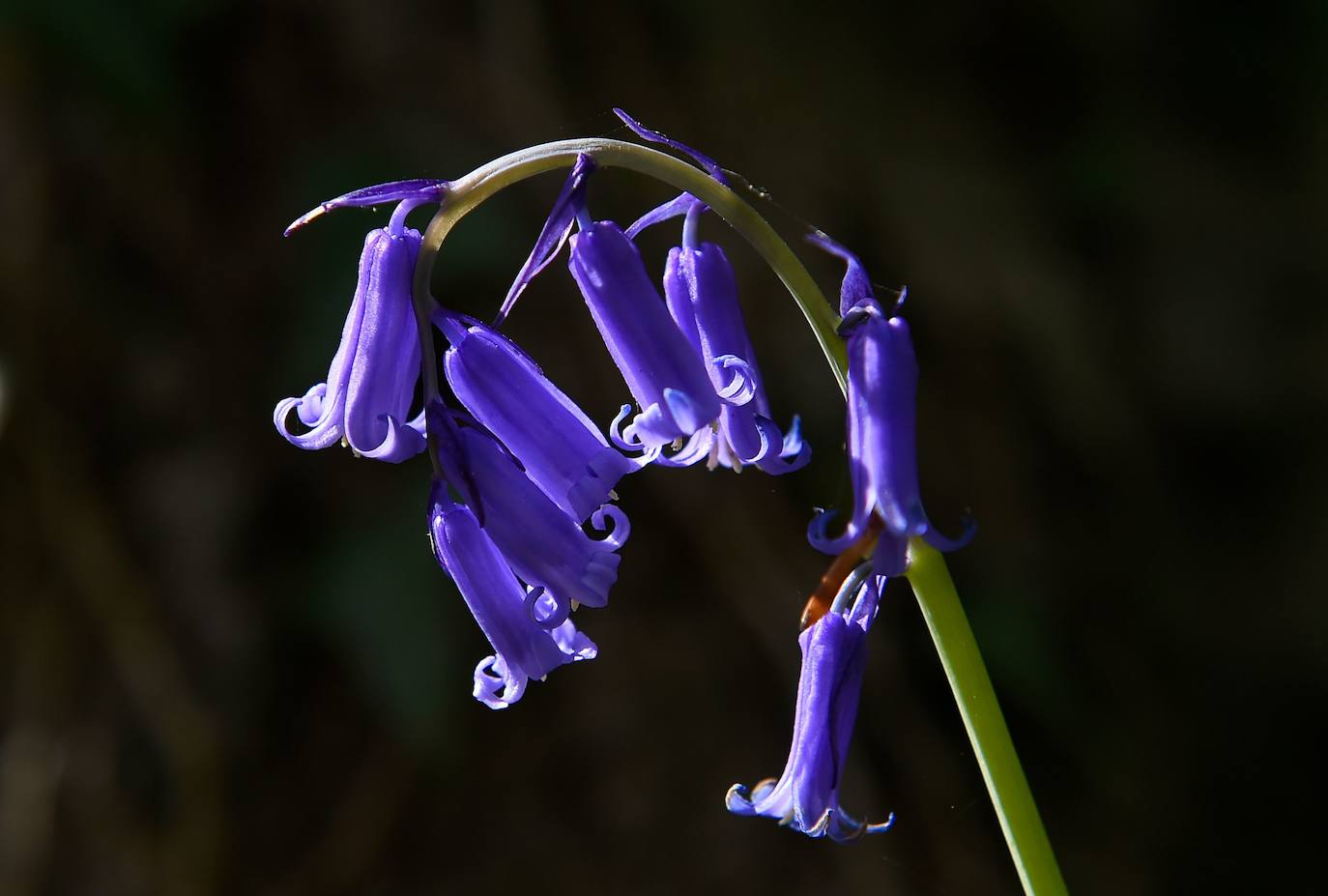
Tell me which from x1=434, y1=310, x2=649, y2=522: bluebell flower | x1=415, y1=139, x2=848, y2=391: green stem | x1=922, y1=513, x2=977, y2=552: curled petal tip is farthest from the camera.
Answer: x1=434, y1=310, x2=649, y2=522: bluebell flower

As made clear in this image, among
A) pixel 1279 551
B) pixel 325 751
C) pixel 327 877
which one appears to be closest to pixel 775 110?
pixel 1279 551

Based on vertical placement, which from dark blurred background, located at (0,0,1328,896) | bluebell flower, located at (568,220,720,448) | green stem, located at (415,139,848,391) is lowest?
dark blurred background, located at (0,0,1328,896)

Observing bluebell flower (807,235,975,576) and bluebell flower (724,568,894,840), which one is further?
bluebell flower (724,568,894,840)

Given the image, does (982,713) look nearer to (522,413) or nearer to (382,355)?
(522,413)

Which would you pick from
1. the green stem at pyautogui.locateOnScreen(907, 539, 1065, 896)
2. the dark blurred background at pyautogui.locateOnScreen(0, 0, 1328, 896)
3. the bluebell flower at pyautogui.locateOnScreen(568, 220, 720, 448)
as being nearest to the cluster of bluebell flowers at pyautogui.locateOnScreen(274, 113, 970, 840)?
the bluebell flower at pyautogui.locateOnScreen(568, 220, 720, 448)

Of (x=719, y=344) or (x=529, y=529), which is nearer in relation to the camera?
(x=529, y=529)

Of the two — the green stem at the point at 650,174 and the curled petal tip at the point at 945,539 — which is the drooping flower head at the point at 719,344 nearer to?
the green stem at the point at 650,174

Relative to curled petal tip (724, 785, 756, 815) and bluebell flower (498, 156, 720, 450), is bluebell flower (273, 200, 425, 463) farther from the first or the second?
curled petal tip (724, 785, 756, 815)

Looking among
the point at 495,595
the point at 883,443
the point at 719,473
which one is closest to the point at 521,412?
the point at 495,595
